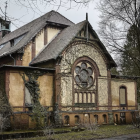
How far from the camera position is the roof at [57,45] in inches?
858

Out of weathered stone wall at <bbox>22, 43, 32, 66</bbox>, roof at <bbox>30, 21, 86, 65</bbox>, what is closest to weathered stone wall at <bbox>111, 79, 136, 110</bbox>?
roof at <bbox>30, 21, 86, 65</bbox>

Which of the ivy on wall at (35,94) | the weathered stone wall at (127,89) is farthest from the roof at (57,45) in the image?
the weathered stone wall at (127,89)

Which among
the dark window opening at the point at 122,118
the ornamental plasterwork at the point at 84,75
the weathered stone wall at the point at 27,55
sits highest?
the weathered stone wall at the point at 27,55

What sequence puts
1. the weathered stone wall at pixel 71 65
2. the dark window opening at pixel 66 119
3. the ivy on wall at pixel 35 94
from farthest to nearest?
1. the weathered stone wall at pixel 71 65
2. the dark window opening at pixel 66 119
3. the ivy on wall at pixel 35 94

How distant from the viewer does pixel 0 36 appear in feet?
123

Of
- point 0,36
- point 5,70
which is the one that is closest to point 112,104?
point 5,70

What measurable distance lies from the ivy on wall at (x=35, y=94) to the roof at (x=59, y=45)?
2133 millimetres

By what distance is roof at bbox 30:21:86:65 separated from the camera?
21.8 m

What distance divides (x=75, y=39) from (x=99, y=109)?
670 centimetres

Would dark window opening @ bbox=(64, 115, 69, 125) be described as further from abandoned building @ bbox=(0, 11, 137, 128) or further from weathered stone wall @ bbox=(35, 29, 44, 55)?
weathered stone wall @ bbox=(35, 29, 44, 55)

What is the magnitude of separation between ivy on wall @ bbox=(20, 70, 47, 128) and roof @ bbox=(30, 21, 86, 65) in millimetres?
2156

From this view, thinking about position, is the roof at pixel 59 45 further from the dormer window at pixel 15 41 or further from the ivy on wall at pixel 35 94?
the dormer window at pixel 15 41

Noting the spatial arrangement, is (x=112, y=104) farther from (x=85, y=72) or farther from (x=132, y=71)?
(x=132, y=71)

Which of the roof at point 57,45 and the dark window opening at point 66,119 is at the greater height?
the roof at point 57,45
